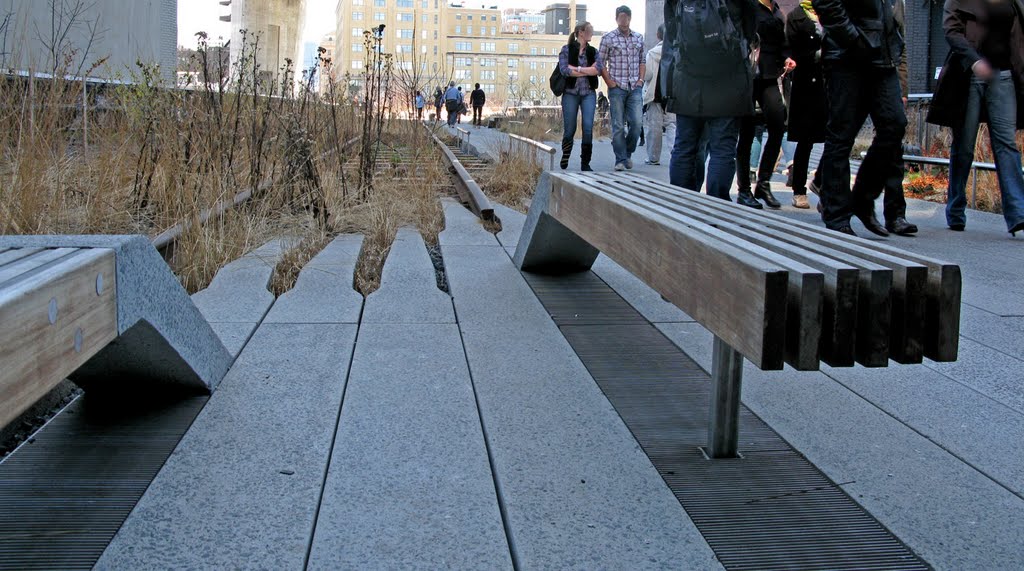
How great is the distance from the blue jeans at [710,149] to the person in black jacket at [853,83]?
2.55 feet

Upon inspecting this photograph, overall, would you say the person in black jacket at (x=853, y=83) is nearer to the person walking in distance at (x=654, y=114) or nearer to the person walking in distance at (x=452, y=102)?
the person walking in distance at (x=654, y=114)

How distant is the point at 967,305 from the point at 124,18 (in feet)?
56.7

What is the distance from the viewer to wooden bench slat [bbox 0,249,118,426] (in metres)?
1.79

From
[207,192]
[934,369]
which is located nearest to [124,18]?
[207,192]

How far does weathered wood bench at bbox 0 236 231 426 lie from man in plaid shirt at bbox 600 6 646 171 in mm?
9385

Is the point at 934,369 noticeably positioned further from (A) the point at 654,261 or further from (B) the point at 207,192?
(B) the point at 207,192

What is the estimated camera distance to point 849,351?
2189mm

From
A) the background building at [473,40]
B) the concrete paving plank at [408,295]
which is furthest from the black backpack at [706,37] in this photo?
the background building at [473,40]

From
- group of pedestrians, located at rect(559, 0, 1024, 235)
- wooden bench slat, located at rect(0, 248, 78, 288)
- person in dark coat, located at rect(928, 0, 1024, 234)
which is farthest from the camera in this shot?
person in dark coat, located at rect(928, 0, 1024, 234)

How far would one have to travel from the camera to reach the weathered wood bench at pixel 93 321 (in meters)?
1.84

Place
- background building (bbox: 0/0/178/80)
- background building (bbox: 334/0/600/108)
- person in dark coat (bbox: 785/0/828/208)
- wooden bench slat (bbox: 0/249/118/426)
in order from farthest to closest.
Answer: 1. background building (bbox: 334/0/600/108)
2. background building (bbox: 0/0/178/80)
3. person in dark coat (bbox: 785/0/828/208)
4. wooden bench slat (bbox: 0/249/118/426)

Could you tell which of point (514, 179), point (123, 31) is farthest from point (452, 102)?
point (514, 179)

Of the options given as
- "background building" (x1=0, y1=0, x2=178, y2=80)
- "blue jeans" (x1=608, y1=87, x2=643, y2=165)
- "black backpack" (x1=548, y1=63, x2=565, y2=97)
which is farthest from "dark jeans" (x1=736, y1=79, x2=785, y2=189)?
"background building" (x1=0, y1=0, x2=178, y2=80)

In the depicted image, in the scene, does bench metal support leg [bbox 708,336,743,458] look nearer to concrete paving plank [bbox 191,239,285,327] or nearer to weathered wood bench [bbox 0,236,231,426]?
weathered wood bench [bbox 0,236,231,426]
